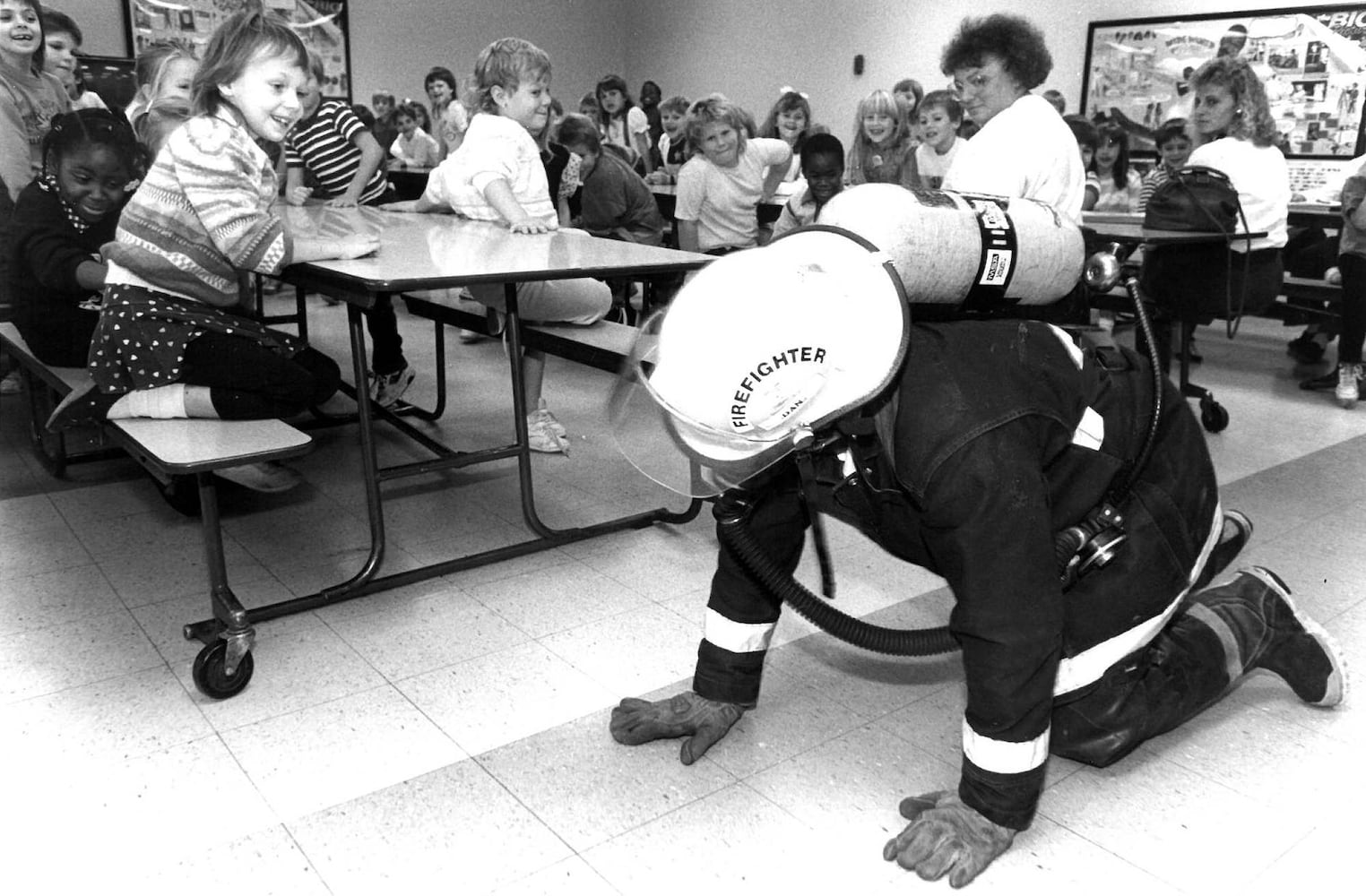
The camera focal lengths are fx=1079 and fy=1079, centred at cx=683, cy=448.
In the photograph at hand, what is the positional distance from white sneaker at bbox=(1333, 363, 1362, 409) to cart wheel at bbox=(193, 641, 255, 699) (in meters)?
3.99

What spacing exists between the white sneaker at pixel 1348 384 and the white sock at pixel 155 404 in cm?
401

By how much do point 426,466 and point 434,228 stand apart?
949 mm

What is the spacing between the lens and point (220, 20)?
8023mm

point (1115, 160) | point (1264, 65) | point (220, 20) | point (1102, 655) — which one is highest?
point (220, 20)

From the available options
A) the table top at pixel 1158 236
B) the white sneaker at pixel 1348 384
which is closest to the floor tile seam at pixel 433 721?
the table top at pixel 1158 236

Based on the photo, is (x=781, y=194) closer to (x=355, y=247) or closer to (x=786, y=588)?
(x=355, y=247)

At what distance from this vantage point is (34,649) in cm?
204

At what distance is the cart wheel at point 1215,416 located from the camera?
3.70 meters

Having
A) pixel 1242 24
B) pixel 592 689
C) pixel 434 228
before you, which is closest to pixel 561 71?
pixel 1242 24

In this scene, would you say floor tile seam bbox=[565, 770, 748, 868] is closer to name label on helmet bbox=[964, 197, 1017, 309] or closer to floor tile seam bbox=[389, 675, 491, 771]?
floor tile seam bbox=[389, 675, 491, 771]

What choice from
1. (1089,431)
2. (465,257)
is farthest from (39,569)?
(1089,431)

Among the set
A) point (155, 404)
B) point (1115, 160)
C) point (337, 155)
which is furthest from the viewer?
point (1115, 160)

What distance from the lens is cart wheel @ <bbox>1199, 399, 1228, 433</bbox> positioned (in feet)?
12.1

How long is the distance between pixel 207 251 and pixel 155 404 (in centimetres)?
34
